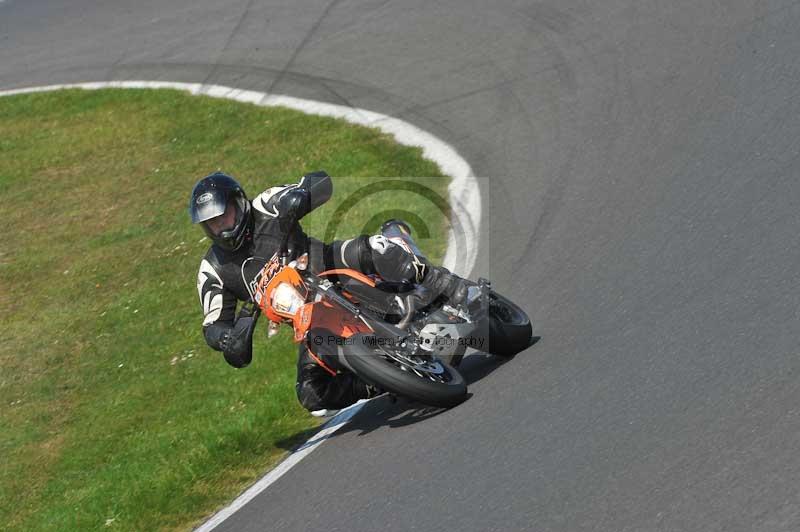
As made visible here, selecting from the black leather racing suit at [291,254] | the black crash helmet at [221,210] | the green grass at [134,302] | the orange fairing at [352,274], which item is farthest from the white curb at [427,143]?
the black crash helmet at [221,210]

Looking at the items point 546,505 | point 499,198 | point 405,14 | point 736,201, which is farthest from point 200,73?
point 546,505

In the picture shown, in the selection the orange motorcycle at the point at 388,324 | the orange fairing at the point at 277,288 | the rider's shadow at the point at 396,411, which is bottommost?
the rider's shadow at the point at 396,411

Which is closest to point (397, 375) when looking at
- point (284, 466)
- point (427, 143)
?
point (284, 466)

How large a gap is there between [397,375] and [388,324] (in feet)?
1.37

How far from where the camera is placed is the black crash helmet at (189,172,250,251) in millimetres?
7164

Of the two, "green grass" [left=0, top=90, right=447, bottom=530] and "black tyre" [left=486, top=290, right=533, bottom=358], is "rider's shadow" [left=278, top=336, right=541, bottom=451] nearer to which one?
"black tyre" [left=486, top=290, right=533, bottom=358]

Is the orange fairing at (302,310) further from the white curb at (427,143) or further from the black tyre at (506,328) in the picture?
the white curb at (427,143)

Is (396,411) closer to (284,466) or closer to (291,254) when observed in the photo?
(284,466)

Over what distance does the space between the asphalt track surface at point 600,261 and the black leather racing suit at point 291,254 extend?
343 mm

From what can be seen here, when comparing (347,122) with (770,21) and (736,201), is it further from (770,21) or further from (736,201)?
(736,201)

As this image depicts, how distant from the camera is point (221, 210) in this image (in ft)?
23.4

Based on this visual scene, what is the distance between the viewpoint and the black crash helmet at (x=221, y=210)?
7.16m

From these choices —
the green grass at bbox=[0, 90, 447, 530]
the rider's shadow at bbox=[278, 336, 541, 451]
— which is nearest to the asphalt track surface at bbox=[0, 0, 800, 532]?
the rider's shadow at bbox=[278, 336, 541, 451]

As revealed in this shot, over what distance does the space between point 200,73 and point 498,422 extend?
11.4 meters
